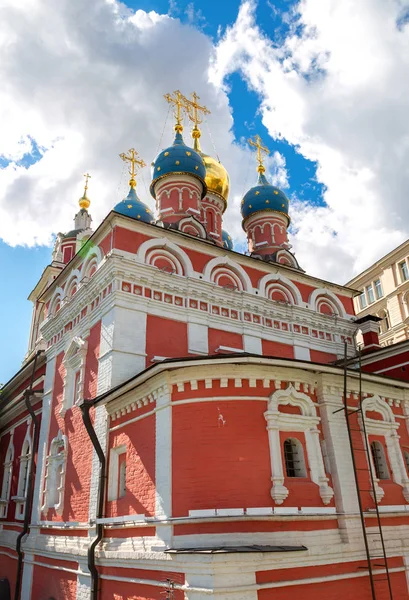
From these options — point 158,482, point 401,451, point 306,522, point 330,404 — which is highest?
point 330,404

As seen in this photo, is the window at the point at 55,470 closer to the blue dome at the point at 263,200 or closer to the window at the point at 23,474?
the window at the point at 23,474

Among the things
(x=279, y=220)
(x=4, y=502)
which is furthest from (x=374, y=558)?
(x=279, y=220)

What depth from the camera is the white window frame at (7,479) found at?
14.5 meters

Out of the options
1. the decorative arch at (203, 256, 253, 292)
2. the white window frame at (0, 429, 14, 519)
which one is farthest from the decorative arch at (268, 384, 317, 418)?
the white window frame at (0, 429, 14, 519)

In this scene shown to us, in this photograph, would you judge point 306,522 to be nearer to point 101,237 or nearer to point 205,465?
point 205,465

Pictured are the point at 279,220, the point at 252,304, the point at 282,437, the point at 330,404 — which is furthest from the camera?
the point at 279,220

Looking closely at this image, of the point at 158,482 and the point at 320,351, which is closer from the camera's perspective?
the point at 158,482

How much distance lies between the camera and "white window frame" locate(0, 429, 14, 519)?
1452 cm

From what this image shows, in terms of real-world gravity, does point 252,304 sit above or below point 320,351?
above

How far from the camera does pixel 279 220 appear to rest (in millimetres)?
18047

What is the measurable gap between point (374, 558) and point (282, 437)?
230 cm

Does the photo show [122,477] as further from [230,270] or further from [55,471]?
[230,270]

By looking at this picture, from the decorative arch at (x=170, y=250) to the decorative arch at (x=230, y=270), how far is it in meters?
0.60

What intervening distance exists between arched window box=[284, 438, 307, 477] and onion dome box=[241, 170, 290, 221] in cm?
1164
